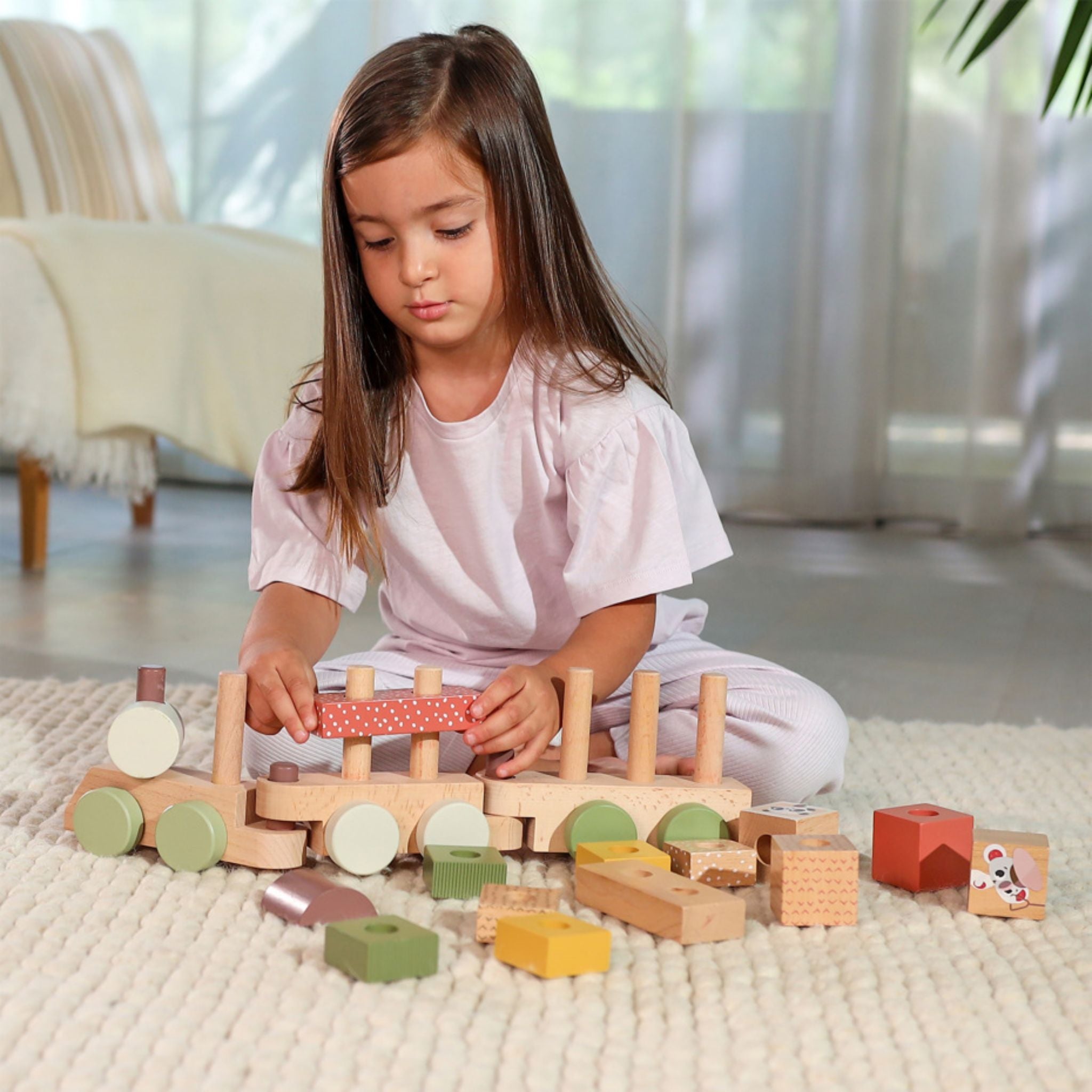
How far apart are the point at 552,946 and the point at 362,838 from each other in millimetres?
156

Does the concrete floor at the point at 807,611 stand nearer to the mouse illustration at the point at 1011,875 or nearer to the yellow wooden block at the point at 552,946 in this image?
the mouse illustration at the point at 1011,875

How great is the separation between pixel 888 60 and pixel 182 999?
7.27 feet

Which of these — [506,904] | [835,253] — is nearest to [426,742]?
[506,904]

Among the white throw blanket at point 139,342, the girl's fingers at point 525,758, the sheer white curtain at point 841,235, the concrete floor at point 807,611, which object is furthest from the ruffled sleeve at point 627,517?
the sheer white curtain at point 841,235

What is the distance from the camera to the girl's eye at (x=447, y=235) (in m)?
0.81

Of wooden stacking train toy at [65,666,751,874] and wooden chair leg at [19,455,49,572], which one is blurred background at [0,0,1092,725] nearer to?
A: wooden chair leg at [19,455,49,572]

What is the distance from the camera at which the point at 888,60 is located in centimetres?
241

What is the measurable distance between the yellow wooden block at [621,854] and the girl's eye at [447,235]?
34cm

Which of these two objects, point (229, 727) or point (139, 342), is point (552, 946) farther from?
point (139, 342)

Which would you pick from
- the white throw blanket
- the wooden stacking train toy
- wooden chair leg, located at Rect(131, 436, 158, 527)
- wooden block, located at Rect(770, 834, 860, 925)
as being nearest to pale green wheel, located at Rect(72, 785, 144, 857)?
the wooden stacking train toy

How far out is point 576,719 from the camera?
0.74 m

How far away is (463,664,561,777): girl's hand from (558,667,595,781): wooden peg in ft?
0.04

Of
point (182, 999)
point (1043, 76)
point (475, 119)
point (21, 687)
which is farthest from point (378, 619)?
point (1043, 76)

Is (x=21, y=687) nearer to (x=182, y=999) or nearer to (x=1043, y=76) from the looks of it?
(x=182, y=999)
